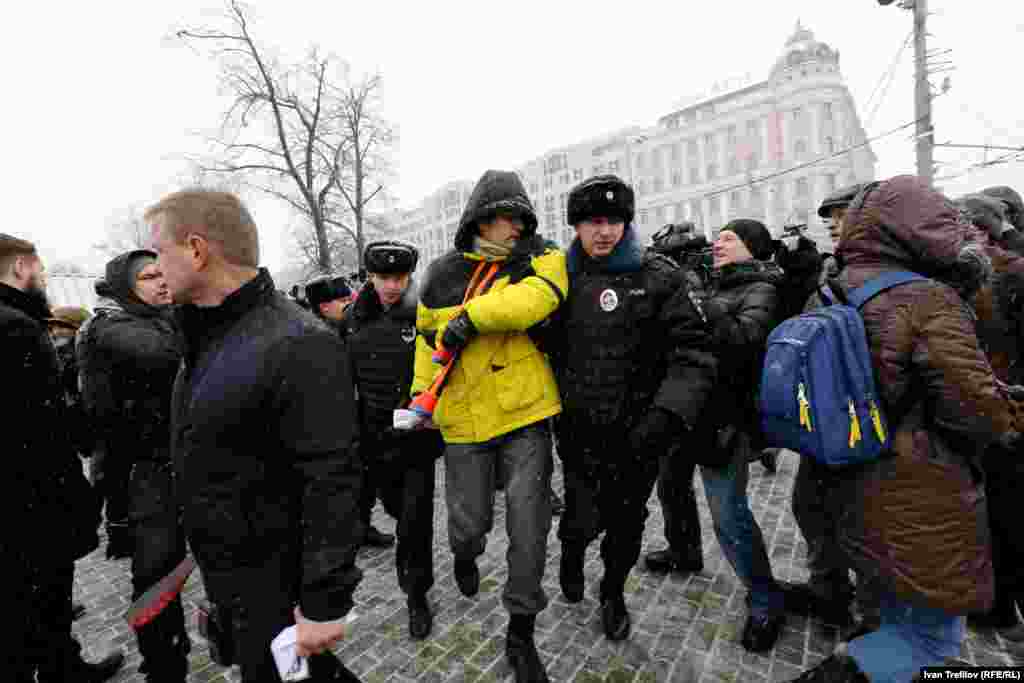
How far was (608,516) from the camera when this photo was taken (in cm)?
266

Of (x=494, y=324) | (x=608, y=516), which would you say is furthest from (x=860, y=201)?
(x=608, y=516)

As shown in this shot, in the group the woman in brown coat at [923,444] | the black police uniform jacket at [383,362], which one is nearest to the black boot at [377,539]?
the black police uniform jacket at [383,362]

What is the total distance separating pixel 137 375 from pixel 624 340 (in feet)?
8.44

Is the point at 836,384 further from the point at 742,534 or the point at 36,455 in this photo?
the point at 36,455

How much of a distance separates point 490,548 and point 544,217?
87.7 meters

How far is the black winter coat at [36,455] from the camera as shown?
211cm

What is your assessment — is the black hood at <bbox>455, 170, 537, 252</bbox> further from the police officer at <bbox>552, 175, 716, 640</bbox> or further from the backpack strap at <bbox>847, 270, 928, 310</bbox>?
the backpack strap at <bbox>847, 270, 928, 310</bbox>

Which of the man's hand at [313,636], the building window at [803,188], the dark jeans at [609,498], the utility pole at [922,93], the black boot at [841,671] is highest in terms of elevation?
the building window at [803,188]

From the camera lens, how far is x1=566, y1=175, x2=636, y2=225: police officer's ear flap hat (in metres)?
2.49

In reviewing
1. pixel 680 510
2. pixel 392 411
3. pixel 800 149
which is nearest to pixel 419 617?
pixel 392 411

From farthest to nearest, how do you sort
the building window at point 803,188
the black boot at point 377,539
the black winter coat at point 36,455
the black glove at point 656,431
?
the building window at point 803,188 → the black boot at point 377,539 → the black glove at point 656,431 → the black winter coat at point 36,455

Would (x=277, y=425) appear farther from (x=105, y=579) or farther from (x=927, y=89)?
(x=927, y=89)

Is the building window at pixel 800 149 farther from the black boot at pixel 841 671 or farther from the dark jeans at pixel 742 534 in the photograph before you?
the black boot at pixel 841 671

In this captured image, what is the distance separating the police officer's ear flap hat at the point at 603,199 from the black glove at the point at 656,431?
970mm
